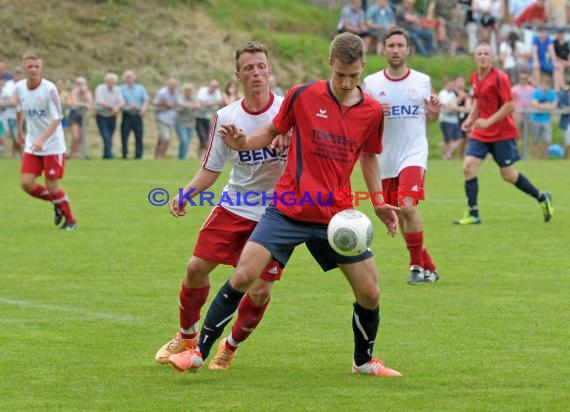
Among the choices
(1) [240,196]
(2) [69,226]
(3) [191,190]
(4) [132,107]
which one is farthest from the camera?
(4) [132,107]

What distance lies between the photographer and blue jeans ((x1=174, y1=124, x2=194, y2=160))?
30.8m

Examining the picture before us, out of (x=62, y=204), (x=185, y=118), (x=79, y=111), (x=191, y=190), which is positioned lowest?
(x=185, y=118)

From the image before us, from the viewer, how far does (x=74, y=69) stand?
35438mm

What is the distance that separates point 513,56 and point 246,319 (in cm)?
2779

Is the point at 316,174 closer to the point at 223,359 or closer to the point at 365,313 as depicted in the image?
the point at 365,313

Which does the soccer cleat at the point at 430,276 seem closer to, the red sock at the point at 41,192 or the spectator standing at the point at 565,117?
the red sock at the point at 41,192

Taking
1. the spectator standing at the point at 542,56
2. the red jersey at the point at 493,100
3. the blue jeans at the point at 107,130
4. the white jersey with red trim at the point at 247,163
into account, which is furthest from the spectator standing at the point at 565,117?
the white jersey with red trim at the point at 247,163

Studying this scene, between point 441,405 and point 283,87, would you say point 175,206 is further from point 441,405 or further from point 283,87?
point 283,87

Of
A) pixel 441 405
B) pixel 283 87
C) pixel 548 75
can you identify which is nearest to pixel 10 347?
pixel 441 405

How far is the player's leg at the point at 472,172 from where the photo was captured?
16172 mm

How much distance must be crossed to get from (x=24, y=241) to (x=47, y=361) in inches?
273

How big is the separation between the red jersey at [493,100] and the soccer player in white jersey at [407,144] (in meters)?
4.09

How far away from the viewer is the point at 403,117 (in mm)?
11586

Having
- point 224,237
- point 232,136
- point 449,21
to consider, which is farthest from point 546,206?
point 449,21
